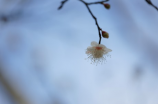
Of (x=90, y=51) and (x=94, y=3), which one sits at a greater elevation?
(x=94, y=3)

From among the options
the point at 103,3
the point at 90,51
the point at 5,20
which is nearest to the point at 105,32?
the point at 103,3

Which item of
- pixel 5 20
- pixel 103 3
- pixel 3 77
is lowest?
pixel 3 77

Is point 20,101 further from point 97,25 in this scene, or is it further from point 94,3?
point 94,3

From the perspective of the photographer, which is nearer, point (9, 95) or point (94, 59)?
point (9, 95)

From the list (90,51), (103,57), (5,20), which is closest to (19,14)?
(5,20)

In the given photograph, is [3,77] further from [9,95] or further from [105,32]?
[105,32]

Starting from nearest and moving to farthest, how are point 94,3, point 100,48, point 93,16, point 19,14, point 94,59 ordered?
point 93,16, point 94,3, point 100,48, point 94,59, point 19,14

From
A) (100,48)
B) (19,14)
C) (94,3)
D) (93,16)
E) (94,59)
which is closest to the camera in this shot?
(93,16)
